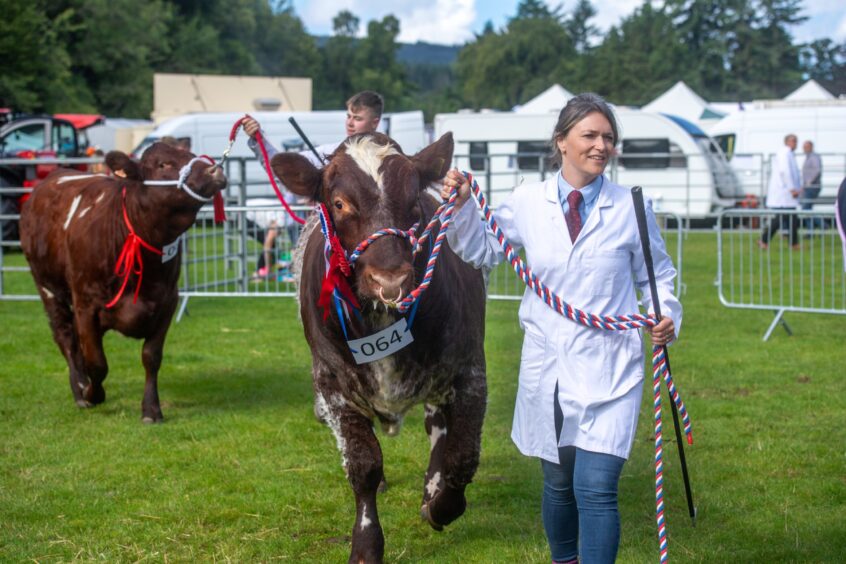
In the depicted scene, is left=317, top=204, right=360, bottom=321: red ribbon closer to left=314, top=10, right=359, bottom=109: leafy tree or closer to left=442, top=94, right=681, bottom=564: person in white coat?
left=442, top=94, right=681, bottom=564: person in white coat

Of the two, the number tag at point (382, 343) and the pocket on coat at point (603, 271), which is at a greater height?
the pocket on coat at point (603, 271)

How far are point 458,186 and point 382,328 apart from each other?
94 cm

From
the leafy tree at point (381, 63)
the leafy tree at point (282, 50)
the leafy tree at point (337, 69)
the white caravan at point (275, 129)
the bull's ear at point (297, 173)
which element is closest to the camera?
the bull's ear at point (297, 173)

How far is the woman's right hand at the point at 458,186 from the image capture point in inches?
166

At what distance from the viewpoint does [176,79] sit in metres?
36.9

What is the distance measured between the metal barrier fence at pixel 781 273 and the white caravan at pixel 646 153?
6.41 metres

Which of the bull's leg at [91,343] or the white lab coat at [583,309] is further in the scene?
the bull's leg at [91,343]

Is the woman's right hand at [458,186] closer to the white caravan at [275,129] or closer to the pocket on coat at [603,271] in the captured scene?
the pocket on coat at [603,271]

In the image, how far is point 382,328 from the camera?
489cm

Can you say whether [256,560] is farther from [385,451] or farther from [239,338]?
[239,338]

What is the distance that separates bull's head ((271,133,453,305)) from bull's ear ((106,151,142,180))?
3.59 metres

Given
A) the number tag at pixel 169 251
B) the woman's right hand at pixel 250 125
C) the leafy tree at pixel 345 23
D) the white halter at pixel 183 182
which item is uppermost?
the leafy tree at pixel 345 23

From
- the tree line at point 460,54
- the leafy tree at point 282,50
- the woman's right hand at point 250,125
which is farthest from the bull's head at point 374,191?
the leafy tree at point 282,50

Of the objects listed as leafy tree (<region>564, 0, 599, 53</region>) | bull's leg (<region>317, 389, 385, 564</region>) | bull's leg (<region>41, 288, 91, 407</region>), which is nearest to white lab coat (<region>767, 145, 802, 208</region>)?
bull's leg (<region>41, 288, 91, 407</region>)
